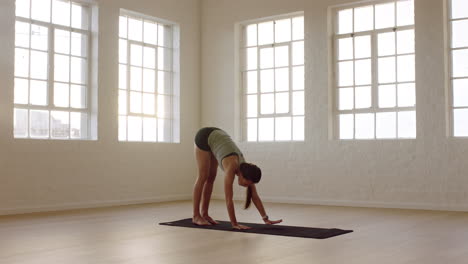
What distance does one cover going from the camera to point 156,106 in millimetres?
9758

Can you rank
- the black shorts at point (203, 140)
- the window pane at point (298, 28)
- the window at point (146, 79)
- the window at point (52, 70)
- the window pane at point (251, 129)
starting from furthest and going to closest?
1. the window pane at point (251, 129)
2. the window pane at point (298, 28)
3. the window at point (146, 79)
4. the window at point (52, 70)
5. the black shorts at point (203, 140)

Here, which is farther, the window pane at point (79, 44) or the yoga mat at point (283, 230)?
the window pane at point (79, 44)

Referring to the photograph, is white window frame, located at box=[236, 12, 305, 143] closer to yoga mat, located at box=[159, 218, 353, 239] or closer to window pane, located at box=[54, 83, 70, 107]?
window pane, located at box=[54, 83, 70, 107]

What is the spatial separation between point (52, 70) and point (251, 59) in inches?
141

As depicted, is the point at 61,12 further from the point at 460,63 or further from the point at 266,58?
the point at 460,63

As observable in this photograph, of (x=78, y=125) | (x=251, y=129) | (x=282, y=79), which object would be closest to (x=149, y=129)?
(x=78, y=125)

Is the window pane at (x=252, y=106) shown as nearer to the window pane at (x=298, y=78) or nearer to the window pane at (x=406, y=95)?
the window pane at (x=298, y=78)

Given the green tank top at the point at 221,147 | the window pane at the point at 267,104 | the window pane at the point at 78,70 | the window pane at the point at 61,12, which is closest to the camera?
the green tank top at the point at 221,147

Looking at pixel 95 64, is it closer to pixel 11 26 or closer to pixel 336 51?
pixel 11 26

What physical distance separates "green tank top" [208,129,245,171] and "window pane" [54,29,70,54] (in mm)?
3623

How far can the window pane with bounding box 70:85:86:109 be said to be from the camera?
8.36 meters

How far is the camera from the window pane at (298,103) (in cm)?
938

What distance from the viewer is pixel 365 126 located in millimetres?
8750

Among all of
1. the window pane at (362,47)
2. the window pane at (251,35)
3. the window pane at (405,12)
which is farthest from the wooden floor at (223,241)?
the window pane at (251,35)
